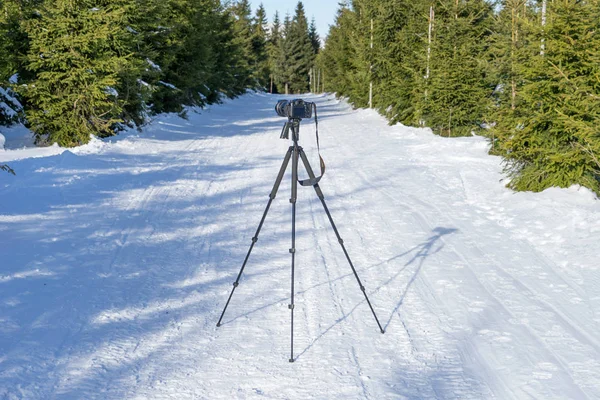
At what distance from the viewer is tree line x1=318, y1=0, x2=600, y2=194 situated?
828 cm

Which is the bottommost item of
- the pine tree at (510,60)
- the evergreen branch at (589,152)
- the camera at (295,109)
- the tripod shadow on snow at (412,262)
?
the tripod shadow on snow at (412,262)

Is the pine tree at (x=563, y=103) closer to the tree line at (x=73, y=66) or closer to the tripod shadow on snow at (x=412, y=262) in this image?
the tripod shadow on snow at (x=412, y=262)

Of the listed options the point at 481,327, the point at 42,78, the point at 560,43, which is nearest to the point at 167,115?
the point at 42,78

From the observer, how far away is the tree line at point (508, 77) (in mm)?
8281

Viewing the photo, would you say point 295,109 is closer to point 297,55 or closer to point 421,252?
point 421,252

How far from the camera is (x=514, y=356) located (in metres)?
4.16

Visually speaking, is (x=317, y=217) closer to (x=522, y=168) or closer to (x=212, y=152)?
(x=522, y=168)

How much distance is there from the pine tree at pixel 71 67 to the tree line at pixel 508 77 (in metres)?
10.4

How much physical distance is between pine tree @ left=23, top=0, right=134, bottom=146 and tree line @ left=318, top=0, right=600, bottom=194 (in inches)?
408

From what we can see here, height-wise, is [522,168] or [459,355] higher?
[522,168]

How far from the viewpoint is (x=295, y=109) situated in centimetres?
458

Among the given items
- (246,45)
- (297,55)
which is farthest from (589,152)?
(297,55)

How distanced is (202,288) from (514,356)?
3.24 meters

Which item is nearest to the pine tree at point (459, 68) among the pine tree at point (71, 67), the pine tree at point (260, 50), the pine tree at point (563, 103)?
the pine tree at point (563, 103)
